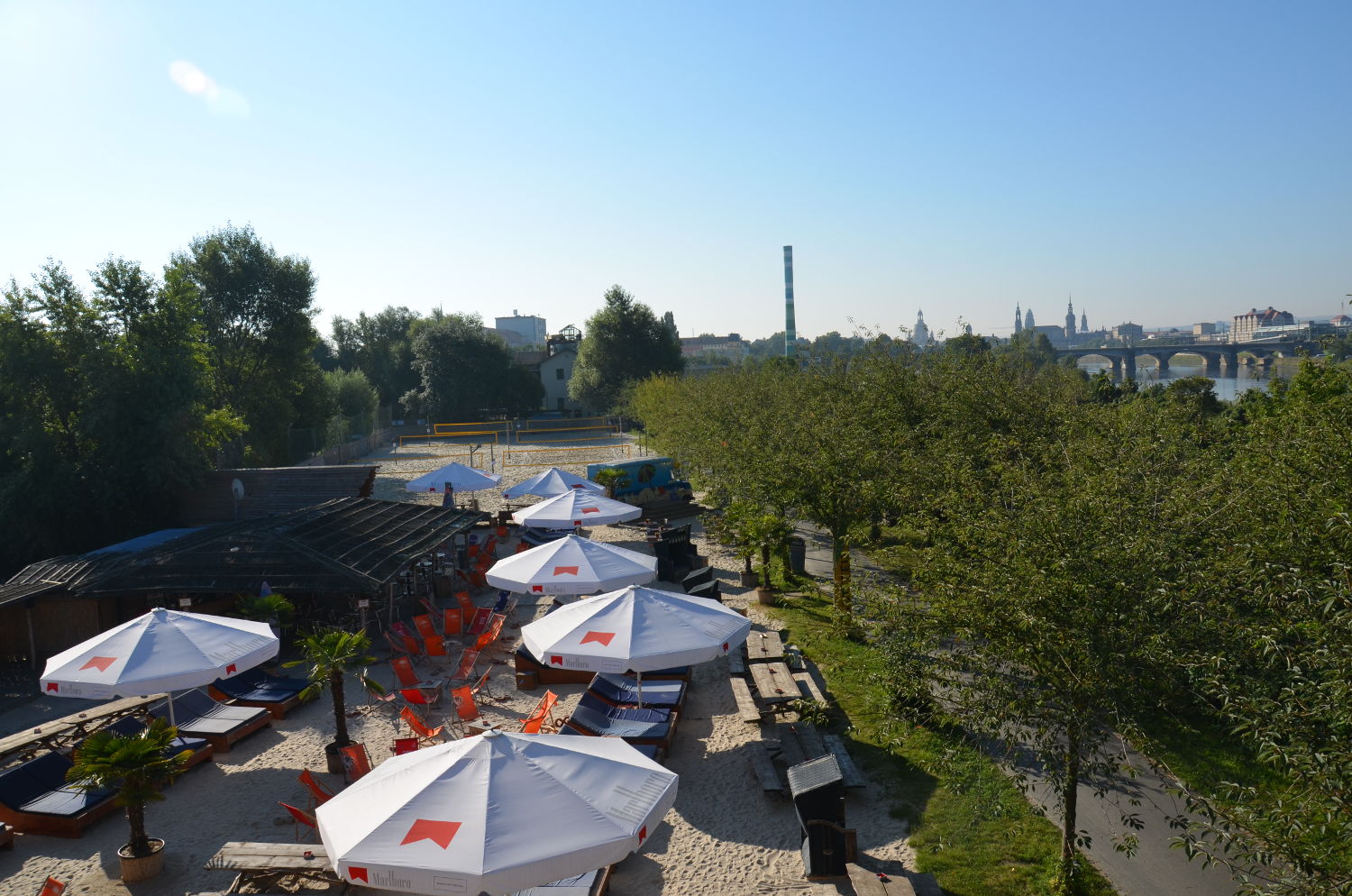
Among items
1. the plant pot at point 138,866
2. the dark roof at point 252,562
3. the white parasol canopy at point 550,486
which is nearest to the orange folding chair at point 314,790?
the plant pot at point 138,866

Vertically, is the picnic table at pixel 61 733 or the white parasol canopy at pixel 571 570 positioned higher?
the white parasol canopy at pixel 571 570

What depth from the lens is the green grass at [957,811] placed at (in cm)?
719

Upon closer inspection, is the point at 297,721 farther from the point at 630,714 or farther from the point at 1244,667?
the point at 1244,667

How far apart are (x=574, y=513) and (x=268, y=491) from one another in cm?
1027

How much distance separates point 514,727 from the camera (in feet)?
37.0

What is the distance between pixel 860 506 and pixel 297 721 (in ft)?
29.8

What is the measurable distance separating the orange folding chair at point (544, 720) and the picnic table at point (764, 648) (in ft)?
9.22

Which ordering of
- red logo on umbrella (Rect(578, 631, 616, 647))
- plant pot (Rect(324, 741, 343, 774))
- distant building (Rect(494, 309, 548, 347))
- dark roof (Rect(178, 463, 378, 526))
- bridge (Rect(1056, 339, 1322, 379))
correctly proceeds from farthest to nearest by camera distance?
distant building (Rect(494, 309, 548, 347)), bridge (Rect(1056, 339, 1322, 379)), dark roof (Rect(178, 463, 378, 526)), plant pot (Rect(324, 741, 343, 774)), red logo on umbrella (Rect(578, 631, 616, 647))

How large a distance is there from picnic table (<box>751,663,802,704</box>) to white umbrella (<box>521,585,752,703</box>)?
86 centimetres

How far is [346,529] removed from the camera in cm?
1644

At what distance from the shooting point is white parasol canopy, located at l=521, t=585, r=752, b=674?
9.68m

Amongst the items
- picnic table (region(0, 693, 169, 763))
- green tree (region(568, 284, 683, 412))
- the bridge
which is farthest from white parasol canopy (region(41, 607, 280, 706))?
the bridge

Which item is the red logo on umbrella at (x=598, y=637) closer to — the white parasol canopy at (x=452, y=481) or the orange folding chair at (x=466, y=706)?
the orange folding chair at (x=466, y=706)

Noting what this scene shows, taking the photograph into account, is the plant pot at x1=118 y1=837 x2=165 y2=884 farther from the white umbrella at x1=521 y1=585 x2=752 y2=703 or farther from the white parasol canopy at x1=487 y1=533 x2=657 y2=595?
the white parasol canopy at x1=487 y1=533 x2=657 y2=595
